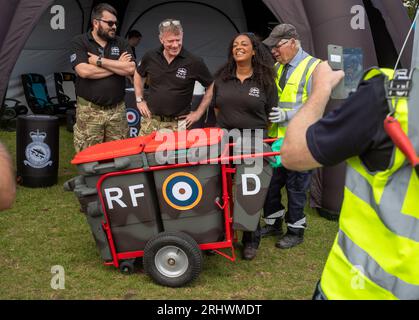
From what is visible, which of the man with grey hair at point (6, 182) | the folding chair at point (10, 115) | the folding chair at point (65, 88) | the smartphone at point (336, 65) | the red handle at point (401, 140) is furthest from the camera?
the folding chair at point (65, 88)

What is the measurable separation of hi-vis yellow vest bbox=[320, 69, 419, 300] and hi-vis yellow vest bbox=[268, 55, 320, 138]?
9.01 feet

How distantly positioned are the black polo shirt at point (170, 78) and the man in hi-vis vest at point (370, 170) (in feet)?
10.4

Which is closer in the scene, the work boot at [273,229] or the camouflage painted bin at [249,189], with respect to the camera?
the camouflage painted bin at [249,189]

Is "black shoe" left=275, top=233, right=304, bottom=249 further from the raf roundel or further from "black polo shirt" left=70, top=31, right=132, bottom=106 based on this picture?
"black polo shirt" left=70, top=31, right=132, bottom=106

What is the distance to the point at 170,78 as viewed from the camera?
4.81 m

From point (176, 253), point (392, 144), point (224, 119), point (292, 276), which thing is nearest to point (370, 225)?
point (392, 144)

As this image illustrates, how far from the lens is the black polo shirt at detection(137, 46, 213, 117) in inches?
189

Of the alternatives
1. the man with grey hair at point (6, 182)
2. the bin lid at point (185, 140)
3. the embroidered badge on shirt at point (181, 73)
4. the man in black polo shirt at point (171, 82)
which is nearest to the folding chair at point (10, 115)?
the man in black polo shirt at point (171, 82)

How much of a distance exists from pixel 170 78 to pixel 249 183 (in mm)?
1525

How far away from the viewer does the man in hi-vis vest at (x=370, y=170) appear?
1.44 meters

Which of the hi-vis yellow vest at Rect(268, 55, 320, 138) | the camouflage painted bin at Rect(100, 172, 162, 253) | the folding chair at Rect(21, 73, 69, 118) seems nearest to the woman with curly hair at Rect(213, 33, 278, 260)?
the hi-vis yellow vest at Rect(268, 55, 320, 138)

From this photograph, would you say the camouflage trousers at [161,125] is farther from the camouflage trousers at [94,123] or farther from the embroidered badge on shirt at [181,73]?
the camouflage trousers at [94,123]

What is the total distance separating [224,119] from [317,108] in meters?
2.77
